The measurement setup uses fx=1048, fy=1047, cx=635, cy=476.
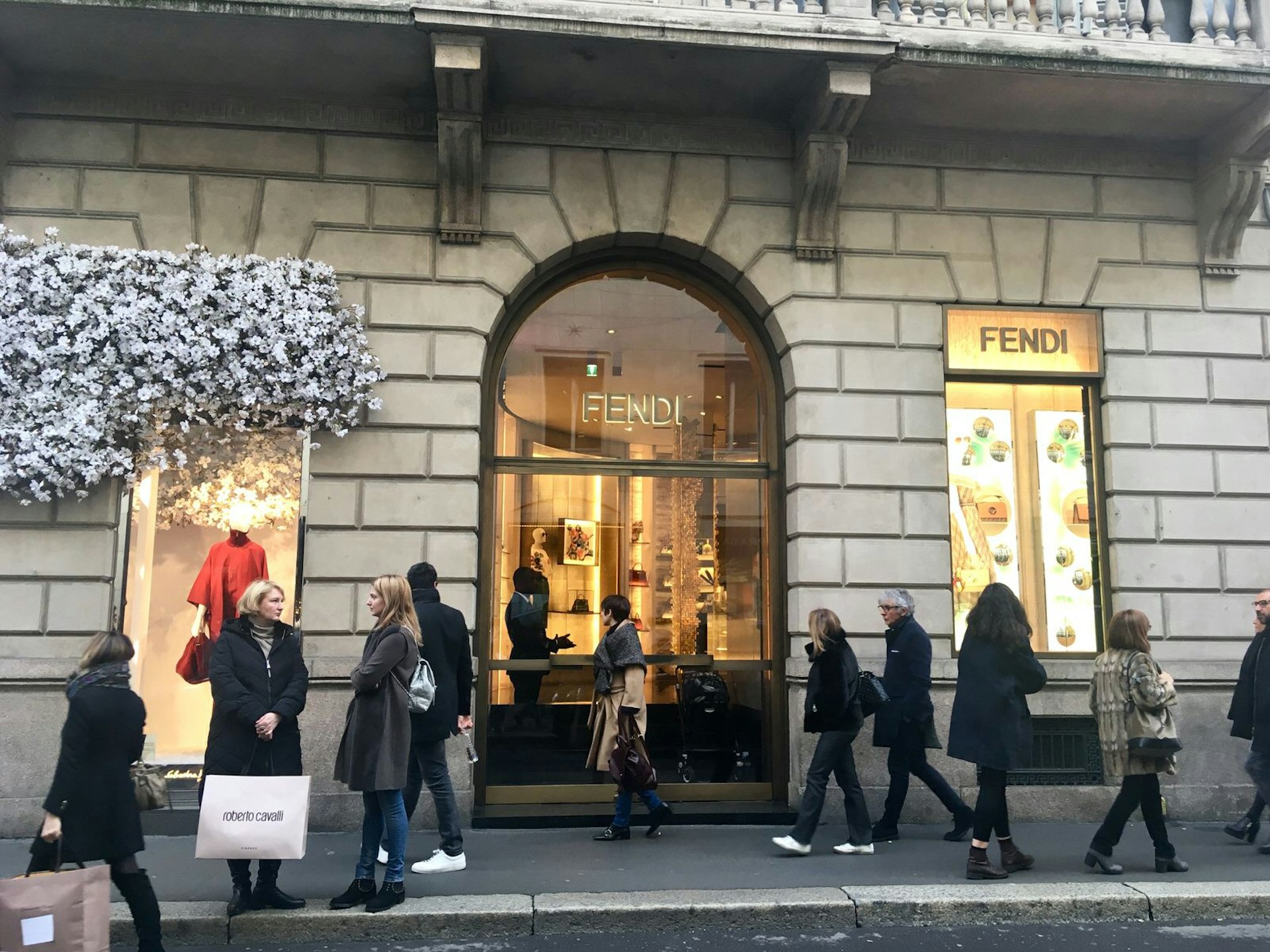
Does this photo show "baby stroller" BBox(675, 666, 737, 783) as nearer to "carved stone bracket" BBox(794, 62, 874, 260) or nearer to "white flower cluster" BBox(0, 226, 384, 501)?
"white flower cluster" BBox(0, 226, 384, 501)

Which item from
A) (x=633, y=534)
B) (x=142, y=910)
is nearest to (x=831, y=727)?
(x=633, y=534)

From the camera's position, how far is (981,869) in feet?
22.0

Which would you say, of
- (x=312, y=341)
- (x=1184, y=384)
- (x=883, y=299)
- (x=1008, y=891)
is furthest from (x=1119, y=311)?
(x=312, y=341)

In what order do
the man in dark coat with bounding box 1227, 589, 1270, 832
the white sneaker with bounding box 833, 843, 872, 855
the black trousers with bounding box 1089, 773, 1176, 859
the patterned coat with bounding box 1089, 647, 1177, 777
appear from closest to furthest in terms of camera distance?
1. the patterned coat with bounding box 1089, 647, 1177, 777
2. the black trousers with bounding box 1089, 773, 1176, 859
3. the white sneaker with bounding box 833, 843, 872, 855
4. the man in dark coat with bounding box 1227, 589, 1270, 832

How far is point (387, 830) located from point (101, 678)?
180 cm

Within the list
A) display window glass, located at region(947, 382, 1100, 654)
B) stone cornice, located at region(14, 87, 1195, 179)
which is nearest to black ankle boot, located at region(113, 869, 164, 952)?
stone cornice, located at region(14, 87, 1195, 179)

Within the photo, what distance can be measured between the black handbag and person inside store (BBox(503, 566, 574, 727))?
274 centimetres

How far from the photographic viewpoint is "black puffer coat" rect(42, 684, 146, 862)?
5.13m

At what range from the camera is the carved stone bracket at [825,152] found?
8.56m

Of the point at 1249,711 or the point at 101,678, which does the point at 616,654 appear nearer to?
the point at 101,678

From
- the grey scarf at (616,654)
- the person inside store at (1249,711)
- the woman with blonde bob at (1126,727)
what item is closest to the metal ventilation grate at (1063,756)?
the person inside store at (1249,711)

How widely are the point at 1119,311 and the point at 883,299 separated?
2.25m

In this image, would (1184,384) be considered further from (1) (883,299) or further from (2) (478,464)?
(2) (478,464)

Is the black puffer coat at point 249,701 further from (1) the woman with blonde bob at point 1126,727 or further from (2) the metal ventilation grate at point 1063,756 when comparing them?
(2) the metal ventilation grate at point 1063,756
